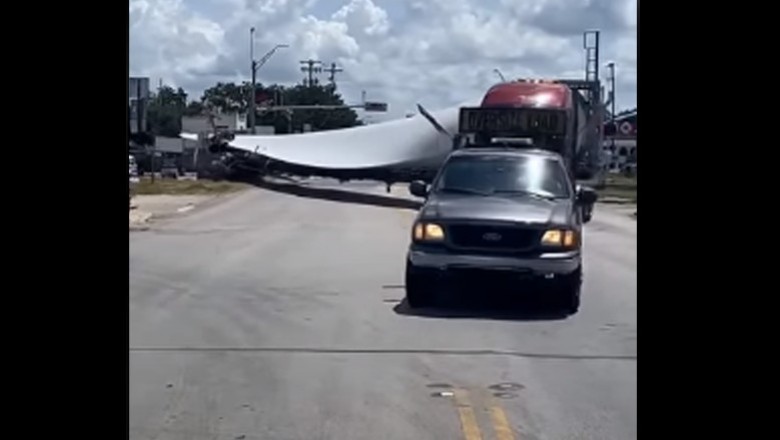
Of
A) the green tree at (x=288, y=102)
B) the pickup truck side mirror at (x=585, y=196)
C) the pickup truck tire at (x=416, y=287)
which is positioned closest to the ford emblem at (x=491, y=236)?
the pickup truck tire at (x=416, y=287)

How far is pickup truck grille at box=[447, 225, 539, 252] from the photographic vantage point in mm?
16875

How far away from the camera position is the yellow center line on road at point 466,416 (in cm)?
947

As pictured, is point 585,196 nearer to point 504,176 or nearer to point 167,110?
point 504,176

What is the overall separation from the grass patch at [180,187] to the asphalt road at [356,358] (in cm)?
3610

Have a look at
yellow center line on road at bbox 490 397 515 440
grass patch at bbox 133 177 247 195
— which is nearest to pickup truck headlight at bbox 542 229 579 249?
yellow center line on road at bbox 490 397 515 440

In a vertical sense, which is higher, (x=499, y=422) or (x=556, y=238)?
(x=556, y=238)

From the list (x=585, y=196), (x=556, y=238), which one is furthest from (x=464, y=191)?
(x=585, y=196)

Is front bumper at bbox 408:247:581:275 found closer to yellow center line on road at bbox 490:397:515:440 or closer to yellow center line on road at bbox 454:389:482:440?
yellow center line on road at bbox 454:389:482:440

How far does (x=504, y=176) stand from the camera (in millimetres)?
18109

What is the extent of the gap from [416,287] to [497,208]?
1.26 meters

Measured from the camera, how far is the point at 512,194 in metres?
17.8

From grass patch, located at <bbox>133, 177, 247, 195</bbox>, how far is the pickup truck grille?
139ft

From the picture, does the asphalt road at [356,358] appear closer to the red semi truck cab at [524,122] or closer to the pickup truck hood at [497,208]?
the pickup truck hood at [497,208]
